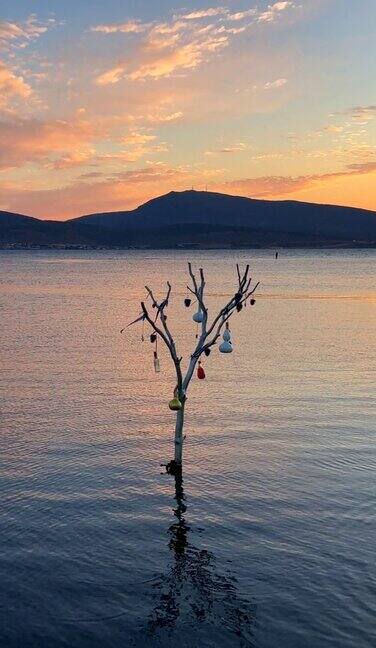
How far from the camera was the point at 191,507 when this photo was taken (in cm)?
1733

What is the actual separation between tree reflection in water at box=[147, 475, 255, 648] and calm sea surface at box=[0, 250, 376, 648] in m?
0.03

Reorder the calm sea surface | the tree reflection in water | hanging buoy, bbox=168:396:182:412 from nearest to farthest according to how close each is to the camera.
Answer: the tree reflection in water < the calm sea surface < hanging buoy, bbox=168:396:182:412

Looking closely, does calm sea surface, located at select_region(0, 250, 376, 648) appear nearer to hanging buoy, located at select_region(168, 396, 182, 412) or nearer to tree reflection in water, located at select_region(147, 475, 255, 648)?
tree reflection in water, located at select_region(147, 475, 255, 648)

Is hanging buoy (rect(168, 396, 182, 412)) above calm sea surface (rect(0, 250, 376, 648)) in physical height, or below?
above

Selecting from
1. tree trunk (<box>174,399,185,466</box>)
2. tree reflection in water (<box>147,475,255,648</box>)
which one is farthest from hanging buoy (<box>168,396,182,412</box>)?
tree reflection in water (<box>147,475,255,648</box>)

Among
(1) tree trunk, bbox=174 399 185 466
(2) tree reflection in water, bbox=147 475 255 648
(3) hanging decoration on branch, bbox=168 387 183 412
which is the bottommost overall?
(2) tree reflection in water, bbox=147 475 255 648

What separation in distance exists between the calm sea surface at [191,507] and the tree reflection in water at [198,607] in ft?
0.10

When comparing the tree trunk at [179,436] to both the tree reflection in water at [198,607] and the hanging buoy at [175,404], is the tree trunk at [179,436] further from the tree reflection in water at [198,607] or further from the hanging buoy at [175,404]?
the tree reflection in water at [198,607]

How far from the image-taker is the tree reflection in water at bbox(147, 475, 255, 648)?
38.6 ft

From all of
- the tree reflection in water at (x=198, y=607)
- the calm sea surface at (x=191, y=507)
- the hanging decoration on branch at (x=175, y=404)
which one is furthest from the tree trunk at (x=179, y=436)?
the tree reflection in water at (x=198, y=607)

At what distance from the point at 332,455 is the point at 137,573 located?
898cm

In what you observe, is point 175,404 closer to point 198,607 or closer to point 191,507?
point 191,507

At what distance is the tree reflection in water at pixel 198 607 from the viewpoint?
11.8 meters

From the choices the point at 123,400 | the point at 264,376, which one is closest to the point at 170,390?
the point at 123,400
